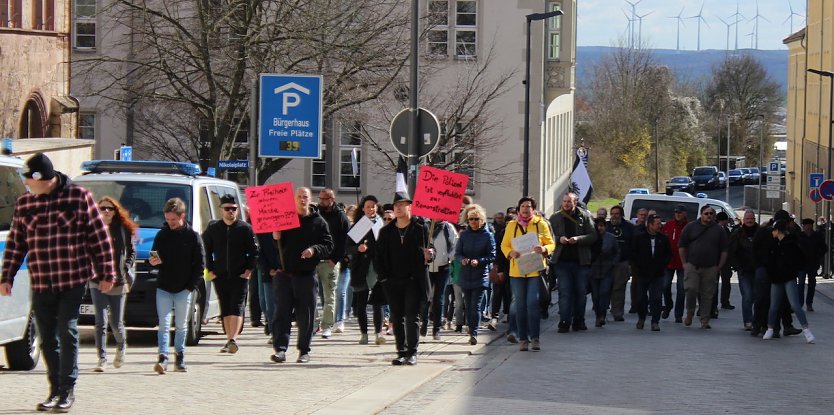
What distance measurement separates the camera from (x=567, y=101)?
228 feet

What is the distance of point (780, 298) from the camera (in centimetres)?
1883

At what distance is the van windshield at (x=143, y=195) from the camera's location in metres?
16.6

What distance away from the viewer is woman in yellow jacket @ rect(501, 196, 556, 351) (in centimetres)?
1620

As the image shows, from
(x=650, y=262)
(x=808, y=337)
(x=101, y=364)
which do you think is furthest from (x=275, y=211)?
(x=650, y=262)

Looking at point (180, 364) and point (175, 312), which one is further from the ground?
point (175, 312)

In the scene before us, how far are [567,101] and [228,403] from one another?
59468mm

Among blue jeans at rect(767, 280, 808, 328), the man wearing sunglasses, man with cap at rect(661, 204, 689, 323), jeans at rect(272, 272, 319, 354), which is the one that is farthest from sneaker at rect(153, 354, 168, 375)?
man with cap at rect(661, 204, 689, 323)

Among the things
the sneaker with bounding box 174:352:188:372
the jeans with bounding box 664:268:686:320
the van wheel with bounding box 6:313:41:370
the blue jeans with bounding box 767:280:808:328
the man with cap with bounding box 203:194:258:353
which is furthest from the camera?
the jeans with bounding box 664:268:686:320

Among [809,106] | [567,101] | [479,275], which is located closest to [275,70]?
[479,275]

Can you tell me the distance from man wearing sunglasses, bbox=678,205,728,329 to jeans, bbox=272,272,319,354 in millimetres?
7877

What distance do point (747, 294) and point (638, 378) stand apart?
26.8 feet

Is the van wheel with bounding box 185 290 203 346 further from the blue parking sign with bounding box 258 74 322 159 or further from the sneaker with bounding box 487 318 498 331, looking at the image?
the sneaker with bounding box 487 318 498 331

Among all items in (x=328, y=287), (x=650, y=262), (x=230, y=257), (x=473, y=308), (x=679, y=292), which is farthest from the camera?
(x=679, y=292)

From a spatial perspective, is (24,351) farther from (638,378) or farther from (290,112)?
(638,378)
